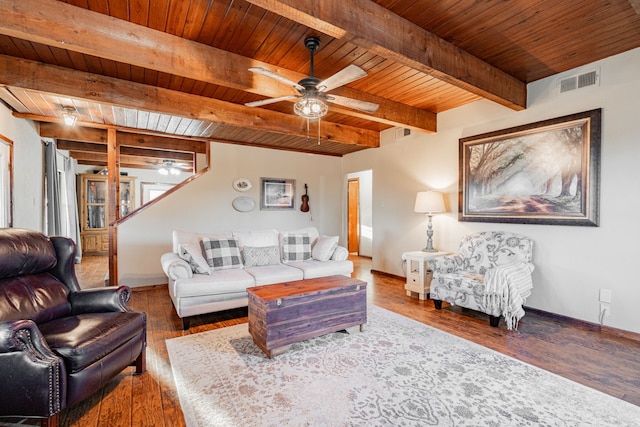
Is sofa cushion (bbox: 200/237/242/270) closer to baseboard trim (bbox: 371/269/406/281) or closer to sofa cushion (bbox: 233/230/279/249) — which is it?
sofa cushion (bbox: 233/230/279/249)

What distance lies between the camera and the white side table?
4062mm

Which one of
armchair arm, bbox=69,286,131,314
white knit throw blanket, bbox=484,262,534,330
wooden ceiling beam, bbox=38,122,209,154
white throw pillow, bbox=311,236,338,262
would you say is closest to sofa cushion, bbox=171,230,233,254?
white throw pillow, bbox=311,236,338,262

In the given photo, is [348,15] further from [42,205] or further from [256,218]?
[42,205]

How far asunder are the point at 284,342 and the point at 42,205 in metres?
5.14

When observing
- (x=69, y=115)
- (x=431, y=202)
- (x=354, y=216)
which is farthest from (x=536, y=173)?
(x=69, y=115)

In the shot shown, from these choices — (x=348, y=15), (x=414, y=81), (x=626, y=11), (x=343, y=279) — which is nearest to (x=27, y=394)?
(x=343, y=279)

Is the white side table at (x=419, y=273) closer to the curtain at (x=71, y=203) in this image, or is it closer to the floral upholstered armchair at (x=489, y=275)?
the floral upholstered armchair at (x=489, y=275)

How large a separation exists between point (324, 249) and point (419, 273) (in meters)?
1.35

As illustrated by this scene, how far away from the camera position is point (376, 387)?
6.71 feet

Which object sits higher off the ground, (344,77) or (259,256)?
(344,77)

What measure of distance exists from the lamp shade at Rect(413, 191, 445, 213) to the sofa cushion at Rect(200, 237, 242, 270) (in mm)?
2632

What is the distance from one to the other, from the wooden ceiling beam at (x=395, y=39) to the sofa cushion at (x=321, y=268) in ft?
8.32

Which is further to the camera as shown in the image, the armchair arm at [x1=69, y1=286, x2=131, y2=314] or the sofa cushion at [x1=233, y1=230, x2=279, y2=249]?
the sofa cushion at [x1=233, y1=230, x2=279, y2=249]

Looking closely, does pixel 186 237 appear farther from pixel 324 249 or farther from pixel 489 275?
pixel 489 275
